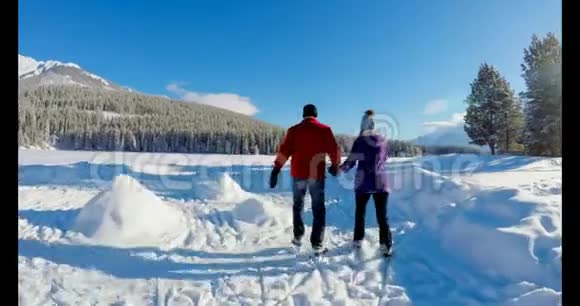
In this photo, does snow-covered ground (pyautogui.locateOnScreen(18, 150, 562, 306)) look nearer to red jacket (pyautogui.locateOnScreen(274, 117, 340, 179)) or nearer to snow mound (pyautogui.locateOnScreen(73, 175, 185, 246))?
snow mound (pyautogui.locateOnScreen(73, 175, 185, 246))

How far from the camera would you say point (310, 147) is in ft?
13.9

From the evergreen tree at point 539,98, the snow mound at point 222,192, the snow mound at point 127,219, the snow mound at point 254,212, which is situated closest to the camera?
the snow mound at point 127,219

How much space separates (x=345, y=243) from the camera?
4.82 m

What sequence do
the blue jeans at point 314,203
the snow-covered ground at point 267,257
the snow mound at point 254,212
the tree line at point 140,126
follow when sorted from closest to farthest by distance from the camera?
the snow-covered ground at point 267,257, the blue jeans at point 314,203, the snow mound at point 254,212, the tree line at point 140,126

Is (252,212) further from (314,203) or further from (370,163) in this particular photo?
(370,163)

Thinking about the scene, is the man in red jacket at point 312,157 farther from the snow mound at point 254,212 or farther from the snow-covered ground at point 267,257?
the snow mound at point 254,212

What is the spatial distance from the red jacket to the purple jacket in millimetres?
317

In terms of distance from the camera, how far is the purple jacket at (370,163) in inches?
164

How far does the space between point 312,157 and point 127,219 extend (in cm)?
310

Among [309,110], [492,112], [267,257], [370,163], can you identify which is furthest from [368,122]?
[492,112]

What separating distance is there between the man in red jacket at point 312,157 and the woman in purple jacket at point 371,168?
1.04 feet

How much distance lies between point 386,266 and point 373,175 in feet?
3.84

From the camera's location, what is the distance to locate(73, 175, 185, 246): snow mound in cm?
464

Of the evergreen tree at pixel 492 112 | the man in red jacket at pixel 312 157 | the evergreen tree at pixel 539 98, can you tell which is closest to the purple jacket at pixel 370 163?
the man in red jacket at pixel 312 157
